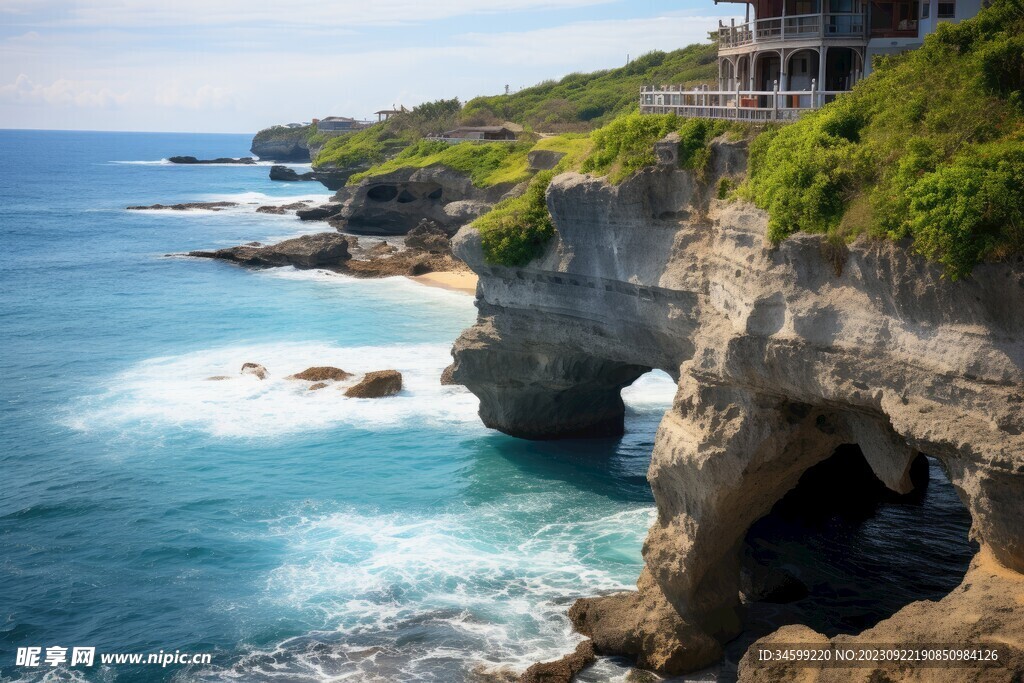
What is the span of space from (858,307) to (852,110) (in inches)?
174

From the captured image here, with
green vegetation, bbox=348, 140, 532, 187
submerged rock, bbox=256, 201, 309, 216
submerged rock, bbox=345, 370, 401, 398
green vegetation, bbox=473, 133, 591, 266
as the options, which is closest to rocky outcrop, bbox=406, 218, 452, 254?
green vegetation, bbox=348, 140, 532, 187

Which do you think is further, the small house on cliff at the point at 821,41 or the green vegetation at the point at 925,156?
the small house on cliff at the point at 821,41

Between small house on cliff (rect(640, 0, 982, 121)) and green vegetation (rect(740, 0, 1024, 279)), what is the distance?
10.1 feet

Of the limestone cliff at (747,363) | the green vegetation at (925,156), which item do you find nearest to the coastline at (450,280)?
the limestone cliff at (747,363)

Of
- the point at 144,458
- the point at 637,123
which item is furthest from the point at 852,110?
the point at 144,458

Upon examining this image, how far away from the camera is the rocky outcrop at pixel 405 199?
67825mm

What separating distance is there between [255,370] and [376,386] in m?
5.90

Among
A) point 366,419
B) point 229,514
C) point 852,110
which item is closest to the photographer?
point 852,110

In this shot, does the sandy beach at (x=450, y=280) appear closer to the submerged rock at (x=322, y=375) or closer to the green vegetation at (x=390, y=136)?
the submerged rock at (x=322, y=375)

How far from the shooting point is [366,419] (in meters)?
33.7

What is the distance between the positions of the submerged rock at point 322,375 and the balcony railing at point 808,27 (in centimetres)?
2009

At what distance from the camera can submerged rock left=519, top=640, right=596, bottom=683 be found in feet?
58.7

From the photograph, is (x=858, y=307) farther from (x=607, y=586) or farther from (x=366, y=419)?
(x=366, y=419)

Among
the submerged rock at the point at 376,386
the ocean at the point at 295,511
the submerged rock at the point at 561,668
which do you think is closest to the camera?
the submerged rock at the point at 561,668
